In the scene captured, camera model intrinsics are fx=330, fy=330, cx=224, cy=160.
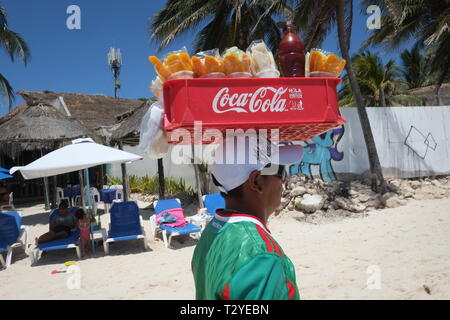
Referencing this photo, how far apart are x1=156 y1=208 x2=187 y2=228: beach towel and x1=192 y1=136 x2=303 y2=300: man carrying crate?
6291 millimetres

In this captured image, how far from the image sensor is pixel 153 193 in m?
15.3

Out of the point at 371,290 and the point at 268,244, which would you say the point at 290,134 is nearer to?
the point at 268,244

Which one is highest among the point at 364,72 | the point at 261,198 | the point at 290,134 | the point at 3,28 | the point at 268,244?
the point at 3,28

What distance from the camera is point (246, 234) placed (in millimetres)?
1163

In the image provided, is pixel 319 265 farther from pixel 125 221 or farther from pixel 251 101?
pixel 251 101

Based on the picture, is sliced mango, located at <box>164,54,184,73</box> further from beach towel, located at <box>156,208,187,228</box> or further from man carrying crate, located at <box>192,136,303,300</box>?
beach towel, located at <box>156,208,187,228</box>

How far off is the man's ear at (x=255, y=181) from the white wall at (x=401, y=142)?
942 cm

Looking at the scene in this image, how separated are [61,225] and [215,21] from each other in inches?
418

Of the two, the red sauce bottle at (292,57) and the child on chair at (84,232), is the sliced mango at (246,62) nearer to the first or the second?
the red sauce bottle at (292,57)

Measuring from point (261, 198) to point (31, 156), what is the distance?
57.3 ft

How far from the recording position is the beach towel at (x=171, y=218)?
25.2ft

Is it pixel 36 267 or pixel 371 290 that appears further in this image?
pixel 36 267

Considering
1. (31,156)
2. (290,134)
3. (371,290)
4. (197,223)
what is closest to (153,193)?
(31,156)

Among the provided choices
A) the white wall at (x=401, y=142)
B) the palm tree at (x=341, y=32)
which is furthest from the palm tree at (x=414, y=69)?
the palm tree at (x=341, y=32)
